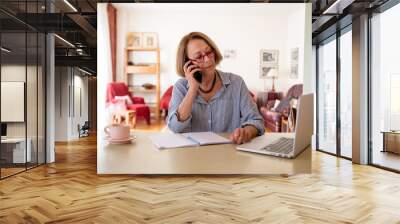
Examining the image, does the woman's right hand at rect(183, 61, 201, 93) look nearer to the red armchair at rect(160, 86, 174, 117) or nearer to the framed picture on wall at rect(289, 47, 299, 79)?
the red armchair at rect(160, 86, 174, 117)

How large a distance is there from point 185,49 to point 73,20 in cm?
130

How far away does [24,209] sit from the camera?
8.62 ft

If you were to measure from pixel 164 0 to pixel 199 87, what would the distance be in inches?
21.0

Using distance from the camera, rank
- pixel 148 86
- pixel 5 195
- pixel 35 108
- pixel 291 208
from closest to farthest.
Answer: pixel 148 86 → pixel 291 208 → pixel 5 195 → pixel 35 108

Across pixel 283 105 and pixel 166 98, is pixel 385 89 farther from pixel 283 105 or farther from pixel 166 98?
pixel 166 98

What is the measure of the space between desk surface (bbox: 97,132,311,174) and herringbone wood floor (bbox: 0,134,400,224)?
0.23 m

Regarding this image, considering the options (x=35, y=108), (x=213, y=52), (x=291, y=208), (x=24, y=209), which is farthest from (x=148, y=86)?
(x=35, y=108)

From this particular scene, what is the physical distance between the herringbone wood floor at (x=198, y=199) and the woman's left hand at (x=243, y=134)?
0.29 meters

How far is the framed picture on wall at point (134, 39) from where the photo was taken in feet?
6.08

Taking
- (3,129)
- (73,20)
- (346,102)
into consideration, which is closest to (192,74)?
(73,20)

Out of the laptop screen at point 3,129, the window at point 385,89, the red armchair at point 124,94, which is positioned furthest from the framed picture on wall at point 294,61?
the laptop screen at point 3,129

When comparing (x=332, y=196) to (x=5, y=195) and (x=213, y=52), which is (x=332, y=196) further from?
(x=5, y=195)

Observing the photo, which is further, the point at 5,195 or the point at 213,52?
the point at 5,195

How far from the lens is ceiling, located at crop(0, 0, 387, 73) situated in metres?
2.15
